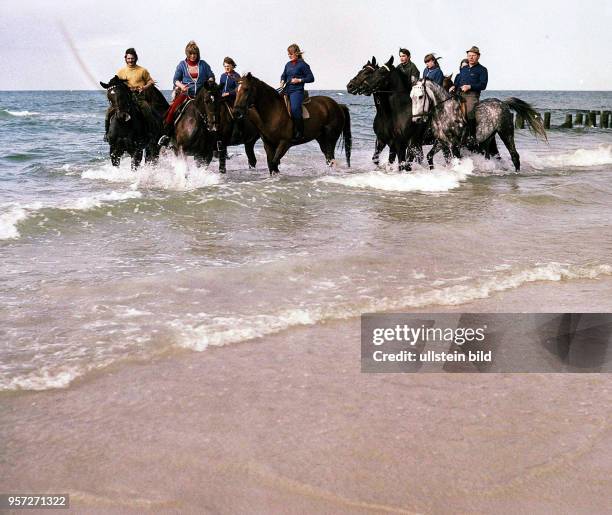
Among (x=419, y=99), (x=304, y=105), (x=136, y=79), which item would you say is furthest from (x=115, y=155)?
(x=419, y=99)

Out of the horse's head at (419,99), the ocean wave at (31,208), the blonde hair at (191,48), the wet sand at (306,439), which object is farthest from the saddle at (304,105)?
the wet sand at (306,439)

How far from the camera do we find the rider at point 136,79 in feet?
39.9

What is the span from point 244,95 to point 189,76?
1154mm

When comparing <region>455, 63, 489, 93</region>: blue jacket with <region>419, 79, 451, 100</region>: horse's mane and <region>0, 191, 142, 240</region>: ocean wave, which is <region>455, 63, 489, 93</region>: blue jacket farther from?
<region>0, 191, 142, 240</region>: ocean wave

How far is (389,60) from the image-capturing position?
1250 centimetres

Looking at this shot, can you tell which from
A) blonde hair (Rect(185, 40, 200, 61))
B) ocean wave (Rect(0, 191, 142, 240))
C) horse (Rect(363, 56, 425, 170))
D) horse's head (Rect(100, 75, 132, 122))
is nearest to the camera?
ocean wave (Rect(0, 191, 142, 240))

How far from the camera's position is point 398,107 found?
12992mm

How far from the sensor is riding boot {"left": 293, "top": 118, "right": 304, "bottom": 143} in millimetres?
13047

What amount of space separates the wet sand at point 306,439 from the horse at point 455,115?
9.38 meters

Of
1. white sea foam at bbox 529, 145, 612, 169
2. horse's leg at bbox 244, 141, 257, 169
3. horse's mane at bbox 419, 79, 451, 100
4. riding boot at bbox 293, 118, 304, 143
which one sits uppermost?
horse's mane at bbox 419, 79, 451, 100

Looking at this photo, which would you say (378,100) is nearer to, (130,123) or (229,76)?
(229,76)

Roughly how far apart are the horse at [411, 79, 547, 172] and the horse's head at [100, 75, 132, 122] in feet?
16.1

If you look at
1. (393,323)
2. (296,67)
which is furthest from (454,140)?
(393,323)

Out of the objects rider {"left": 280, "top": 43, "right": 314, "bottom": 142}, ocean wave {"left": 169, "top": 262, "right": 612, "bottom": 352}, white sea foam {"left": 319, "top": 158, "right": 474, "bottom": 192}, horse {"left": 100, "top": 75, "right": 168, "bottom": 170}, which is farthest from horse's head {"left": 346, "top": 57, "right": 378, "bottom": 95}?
ocean wave {"left": 169, "top": 262, "right": 612, "bottom": 352}
